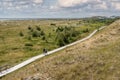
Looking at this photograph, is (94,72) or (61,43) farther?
(61,43)

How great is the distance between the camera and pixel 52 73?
60.9m

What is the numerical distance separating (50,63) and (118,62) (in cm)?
1850

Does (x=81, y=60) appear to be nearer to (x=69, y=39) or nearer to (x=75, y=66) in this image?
(x=75, y=66)

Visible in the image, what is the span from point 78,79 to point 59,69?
7982 mm

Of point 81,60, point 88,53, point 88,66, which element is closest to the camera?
point 88,66

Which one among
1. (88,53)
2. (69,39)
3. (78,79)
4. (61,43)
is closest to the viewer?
(78,79)

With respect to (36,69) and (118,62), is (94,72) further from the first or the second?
(36,69)

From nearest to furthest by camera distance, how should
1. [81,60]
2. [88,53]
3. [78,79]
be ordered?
[78,79] → [81,60] → [88,53]

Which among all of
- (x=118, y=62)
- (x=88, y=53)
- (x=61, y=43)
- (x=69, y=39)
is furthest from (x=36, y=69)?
(x=69, y=39)

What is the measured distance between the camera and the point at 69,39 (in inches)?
6152

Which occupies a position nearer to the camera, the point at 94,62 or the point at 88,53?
the point at 94,62

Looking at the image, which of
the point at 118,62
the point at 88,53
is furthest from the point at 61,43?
the point at 118,62

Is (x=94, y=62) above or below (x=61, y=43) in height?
above

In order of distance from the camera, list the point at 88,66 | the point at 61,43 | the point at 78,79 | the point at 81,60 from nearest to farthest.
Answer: the point at 78,79, the point at 88,66, the point at 81,60, the point at 61,43
